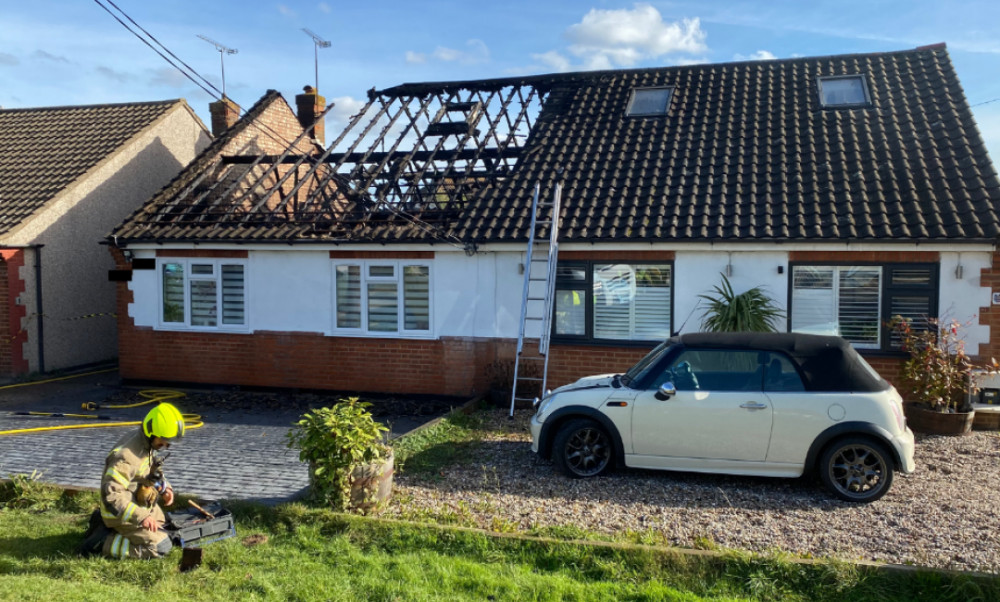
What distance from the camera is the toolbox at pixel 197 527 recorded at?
5.68m

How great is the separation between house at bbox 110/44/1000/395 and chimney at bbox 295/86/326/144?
4245mm

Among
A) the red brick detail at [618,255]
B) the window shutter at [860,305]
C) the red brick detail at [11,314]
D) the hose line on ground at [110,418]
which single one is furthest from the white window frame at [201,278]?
the window shutter at [860,305]

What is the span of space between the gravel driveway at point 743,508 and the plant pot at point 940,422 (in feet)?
3.00

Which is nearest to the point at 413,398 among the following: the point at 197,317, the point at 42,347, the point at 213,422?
the point at 213,422

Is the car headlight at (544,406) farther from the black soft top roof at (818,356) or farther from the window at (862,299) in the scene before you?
the window at (862,299)

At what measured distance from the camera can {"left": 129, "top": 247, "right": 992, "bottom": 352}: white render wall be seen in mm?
9930

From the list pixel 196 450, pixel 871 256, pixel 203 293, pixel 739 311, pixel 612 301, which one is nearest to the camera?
pixel 196 450

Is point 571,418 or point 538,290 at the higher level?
point 538,290

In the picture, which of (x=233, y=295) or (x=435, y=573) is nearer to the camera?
(x=435, y=573)

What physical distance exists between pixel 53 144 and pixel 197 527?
15460 mm

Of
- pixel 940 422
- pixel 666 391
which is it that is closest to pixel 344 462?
pixel 666 391

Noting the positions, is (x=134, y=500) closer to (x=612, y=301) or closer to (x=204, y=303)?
(x=612, y=301)

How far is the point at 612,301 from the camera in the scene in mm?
11328

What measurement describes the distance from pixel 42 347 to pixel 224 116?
750 centimetres
